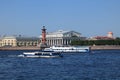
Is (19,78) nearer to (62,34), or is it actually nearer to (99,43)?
(99,43)

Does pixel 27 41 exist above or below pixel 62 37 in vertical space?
below

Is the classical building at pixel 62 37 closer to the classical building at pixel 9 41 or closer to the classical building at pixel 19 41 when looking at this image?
the classical building at pixel 19 41

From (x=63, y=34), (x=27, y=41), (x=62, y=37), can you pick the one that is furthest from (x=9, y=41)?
(x=62, y=37)

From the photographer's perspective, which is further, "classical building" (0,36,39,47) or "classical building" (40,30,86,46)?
"classical building" (0,36,39,47)

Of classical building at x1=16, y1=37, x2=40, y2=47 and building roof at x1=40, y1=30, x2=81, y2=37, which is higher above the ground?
building roof at x1=40, y1=30, x2=81, y2=37

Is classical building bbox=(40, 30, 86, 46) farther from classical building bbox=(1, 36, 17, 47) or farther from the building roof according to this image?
classical building bbox=(1, 36, 17, 47)

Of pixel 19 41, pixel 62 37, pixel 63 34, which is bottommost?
pixel 19 41

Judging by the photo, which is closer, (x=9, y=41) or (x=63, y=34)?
(x=63, y=34)

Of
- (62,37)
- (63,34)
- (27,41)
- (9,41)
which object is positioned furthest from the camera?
(27,41)

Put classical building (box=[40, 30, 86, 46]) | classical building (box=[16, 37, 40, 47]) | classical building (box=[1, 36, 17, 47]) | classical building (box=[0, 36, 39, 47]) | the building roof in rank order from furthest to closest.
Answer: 1. classical building (box=[16, 37, 40, 47])
2. classical building (box=[1, 36, 17, 47])
3. classical building (box=[0, 36, 39, 47])
4. the building roof
5. classical building (box=[40, 30, 86, 46])

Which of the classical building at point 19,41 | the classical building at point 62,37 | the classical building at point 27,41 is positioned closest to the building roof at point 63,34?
the classical building at point 62,37

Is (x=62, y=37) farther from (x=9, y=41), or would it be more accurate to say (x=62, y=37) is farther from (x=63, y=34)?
(x=9, y=41)

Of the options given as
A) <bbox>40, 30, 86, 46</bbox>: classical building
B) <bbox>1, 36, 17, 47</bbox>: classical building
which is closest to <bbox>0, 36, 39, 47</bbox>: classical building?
<bbox>1, 36, 17, 47</bbox>: classical building

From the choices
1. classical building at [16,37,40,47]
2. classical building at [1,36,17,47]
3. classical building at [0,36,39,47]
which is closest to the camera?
classical building at [0,36,39,47]
